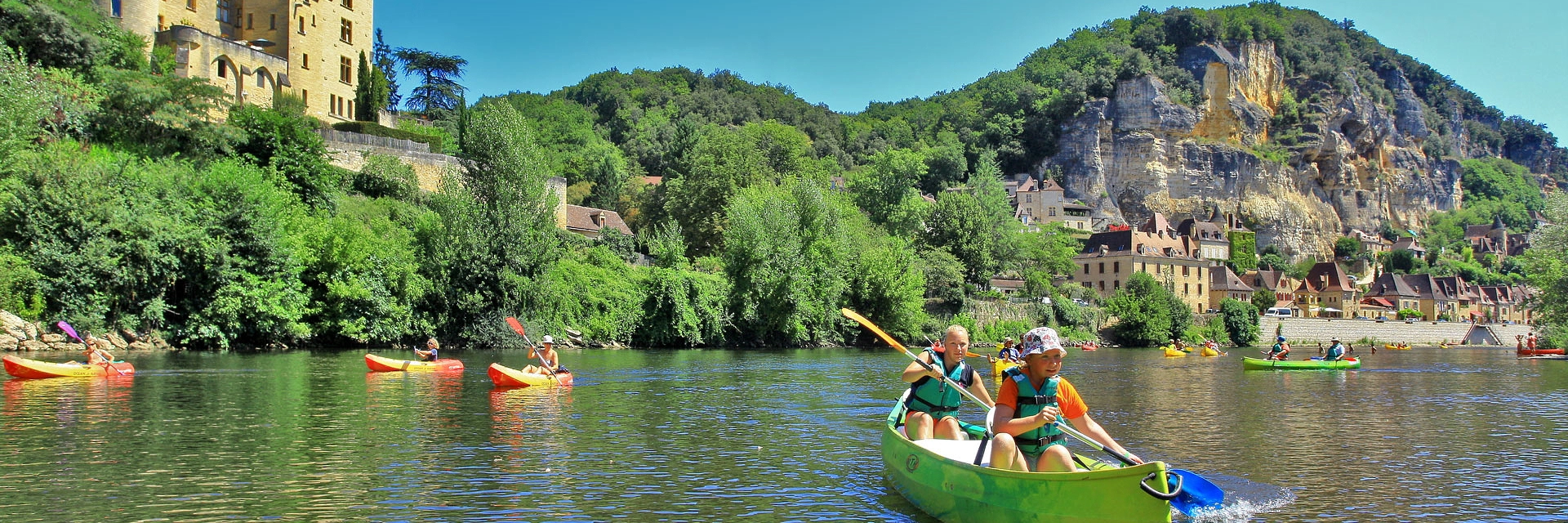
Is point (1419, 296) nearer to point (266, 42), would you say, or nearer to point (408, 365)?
point (266, 42)

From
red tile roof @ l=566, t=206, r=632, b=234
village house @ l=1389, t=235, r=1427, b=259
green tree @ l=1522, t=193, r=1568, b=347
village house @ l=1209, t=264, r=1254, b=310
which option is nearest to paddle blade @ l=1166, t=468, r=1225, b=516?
green tree @ l=1522, t=193, r=1568, b=347

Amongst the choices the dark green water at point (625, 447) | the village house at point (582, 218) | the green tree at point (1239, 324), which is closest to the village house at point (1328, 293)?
the green tree at point (1239, 324)

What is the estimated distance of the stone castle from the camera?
50.7 m

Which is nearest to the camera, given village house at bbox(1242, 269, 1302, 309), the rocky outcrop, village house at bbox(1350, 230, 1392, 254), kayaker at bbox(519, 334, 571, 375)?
kayaker at bbox(519, 334, 571, 375)

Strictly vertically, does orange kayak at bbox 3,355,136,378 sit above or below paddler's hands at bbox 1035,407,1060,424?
below

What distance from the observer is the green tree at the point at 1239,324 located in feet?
273

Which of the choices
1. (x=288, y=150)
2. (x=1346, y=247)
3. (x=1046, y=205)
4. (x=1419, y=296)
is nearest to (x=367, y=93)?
(x=288, y=150)

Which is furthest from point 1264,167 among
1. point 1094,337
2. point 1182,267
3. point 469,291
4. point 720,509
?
point 720,509

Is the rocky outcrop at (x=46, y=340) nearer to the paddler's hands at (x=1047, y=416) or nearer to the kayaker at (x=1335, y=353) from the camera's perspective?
the paddler's hands at (x=1047, y=416)

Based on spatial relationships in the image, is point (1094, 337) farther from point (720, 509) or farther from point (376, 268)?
point (720, 509)

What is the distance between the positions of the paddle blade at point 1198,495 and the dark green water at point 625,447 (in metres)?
0.53

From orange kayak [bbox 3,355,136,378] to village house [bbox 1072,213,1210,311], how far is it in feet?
279

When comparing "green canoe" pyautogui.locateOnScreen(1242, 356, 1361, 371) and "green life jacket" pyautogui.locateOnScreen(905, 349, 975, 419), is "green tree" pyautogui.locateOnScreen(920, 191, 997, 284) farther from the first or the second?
"green life jacket" pyautogui.locateOnScreen(905, 349, 975, 419)

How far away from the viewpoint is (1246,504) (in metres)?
11.3
